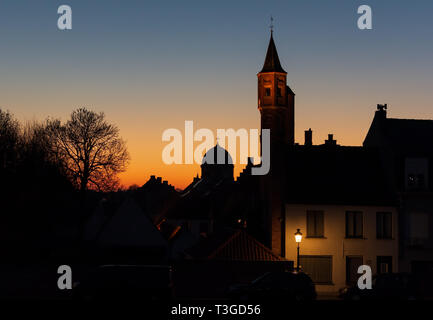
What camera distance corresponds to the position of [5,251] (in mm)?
50062

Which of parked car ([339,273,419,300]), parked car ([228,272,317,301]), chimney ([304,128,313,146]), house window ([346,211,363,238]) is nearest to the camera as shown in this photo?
parked car ([228,272,317,301])

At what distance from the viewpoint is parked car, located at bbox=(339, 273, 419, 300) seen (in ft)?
102

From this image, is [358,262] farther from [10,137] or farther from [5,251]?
[10,137]

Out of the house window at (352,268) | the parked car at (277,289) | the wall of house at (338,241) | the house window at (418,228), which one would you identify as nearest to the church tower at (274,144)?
the wall of house at (338,241)

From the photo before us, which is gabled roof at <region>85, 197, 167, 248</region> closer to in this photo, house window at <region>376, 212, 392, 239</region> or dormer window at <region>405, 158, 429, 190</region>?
house window at <region>376, 212, 392, 239</region>

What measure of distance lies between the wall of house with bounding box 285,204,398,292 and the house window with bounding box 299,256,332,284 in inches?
10.7

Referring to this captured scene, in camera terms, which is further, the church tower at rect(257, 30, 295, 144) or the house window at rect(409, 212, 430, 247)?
the church tower at rect(257, 30, 295, 144)

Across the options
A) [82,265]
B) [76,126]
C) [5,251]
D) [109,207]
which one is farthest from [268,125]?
[109,207]

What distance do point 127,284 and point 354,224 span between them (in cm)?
2366

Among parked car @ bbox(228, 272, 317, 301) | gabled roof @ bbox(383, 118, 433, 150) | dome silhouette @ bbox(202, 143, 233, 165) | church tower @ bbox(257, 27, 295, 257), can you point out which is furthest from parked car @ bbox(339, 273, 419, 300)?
dome silhouette @ bbox(202, 143, 233, 165)

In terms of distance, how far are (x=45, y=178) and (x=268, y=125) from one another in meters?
19.9

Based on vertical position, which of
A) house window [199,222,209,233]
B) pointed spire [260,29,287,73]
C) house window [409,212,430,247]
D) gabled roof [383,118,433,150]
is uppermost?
pointed spire [260,29,287,73]

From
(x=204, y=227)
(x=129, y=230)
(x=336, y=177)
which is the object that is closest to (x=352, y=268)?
(x=336, y=177)

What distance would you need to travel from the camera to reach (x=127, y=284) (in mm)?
26016
